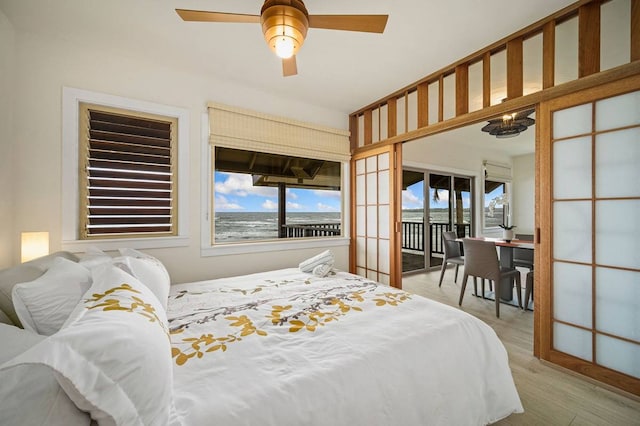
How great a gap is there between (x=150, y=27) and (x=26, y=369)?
251cm

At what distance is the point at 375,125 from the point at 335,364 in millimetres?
3303

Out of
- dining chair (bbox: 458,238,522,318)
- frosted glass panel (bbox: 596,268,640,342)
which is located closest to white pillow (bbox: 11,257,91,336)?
frosted glass panel (bbox: 596,268,640,342)

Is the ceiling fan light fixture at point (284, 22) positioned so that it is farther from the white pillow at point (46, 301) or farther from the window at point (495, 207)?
the window at point (495, 207)

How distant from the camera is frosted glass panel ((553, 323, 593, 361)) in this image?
193 centimetres

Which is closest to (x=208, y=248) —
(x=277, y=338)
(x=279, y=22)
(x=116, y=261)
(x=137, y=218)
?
(x=137, y=218)

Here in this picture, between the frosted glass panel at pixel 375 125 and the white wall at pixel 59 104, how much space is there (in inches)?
73.2

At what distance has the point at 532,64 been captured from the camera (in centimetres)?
233

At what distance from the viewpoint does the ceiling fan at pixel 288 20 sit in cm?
148

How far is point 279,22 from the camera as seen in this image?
4.86 ft

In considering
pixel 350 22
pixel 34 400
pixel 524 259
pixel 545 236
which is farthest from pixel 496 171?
pixel 34 400

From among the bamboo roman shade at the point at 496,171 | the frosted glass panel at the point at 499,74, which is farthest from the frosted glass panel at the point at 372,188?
the bamboo roman shade at the point at 496,171

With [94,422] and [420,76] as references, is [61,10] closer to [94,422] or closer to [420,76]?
[94,422]

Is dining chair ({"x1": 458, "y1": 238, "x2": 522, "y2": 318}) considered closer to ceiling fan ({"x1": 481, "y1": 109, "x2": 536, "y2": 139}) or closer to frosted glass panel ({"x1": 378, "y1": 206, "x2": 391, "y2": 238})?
frosted glass panel ({"x1": 378, "y1": 206, "x2": 391, "y2": 238})

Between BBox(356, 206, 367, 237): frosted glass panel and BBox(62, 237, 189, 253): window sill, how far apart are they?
2.33 meters
